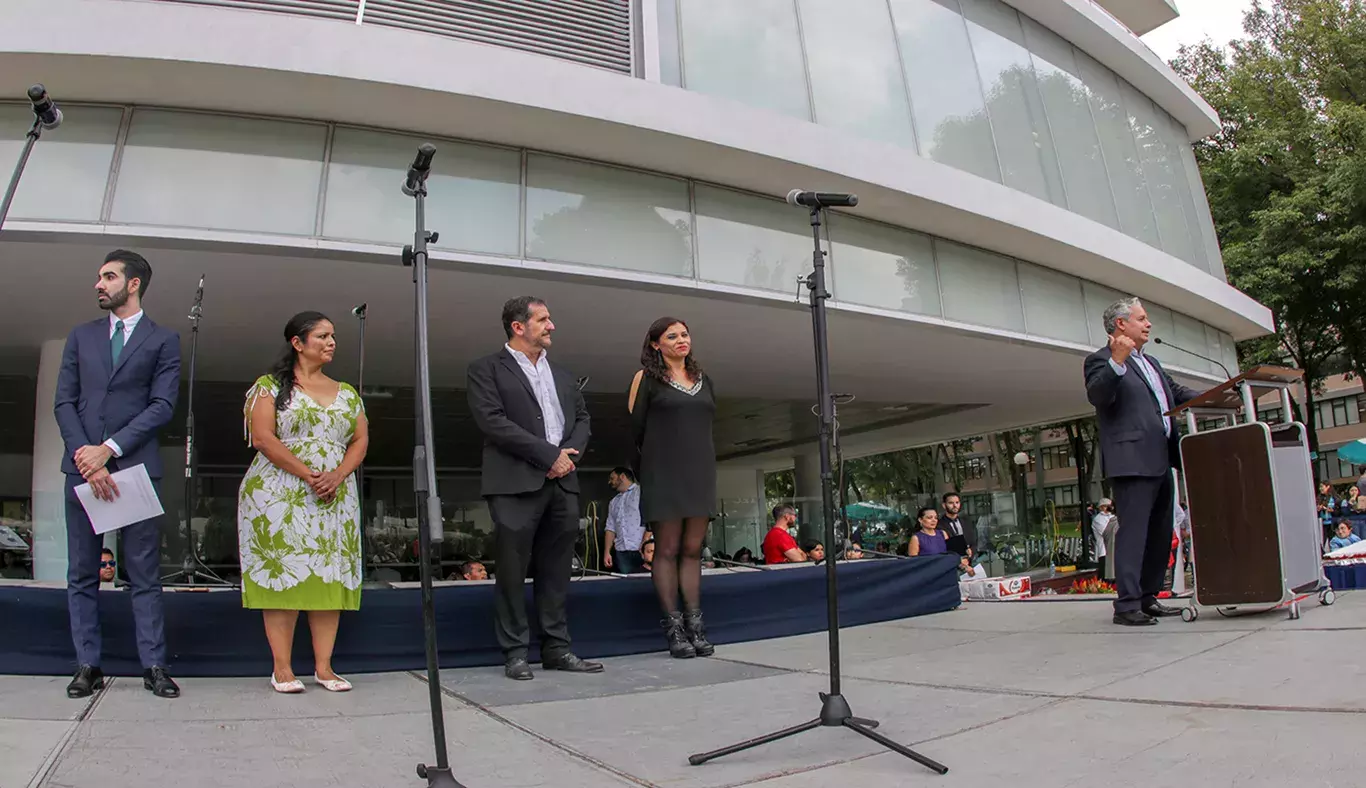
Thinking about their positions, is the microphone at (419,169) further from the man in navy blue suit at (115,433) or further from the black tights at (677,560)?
the black tights at (677,560)

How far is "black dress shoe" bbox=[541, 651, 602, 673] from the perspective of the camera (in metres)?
4.43

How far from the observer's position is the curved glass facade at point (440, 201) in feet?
23.7

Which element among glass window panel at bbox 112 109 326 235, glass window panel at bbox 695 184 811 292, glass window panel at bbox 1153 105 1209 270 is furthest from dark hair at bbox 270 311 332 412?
glass window panel at bbox 1153 105 1209 270

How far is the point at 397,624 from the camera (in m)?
4.55

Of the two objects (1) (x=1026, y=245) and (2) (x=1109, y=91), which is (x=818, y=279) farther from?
(2) (x=1109, y=91)

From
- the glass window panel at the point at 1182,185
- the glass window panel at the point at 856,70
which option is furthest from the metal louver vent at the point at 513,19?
the glass window panel at the point at 1182,185

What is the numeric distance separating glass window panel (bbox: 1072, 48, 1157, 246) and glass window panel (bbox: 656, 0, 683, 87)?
7.68 m

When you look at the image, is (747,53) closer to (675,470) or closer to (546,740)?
(675,470)

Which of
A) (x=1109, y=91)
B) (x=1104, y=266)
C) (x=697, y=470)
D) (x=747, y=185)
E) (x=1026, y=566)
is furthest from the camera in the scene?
(x=1026, y=566)

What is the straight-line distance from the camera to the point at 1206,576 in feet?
16.3

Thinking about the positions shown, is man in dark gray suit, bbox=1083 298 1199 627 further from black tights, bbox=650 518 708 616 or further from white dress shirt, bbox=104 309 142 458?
white dress shirt, bbox=104 309 142 458

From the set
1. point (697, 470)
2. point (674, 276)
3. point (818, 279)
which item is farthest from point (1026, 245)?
point (818, 279)

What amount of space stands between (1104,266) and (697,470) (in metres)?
9.65

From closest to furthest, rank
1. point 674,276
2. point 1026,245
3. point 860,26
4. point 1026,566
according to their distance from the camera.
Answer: point 674,276 < point 860,26 < point 1026,245 < point 1026,566
